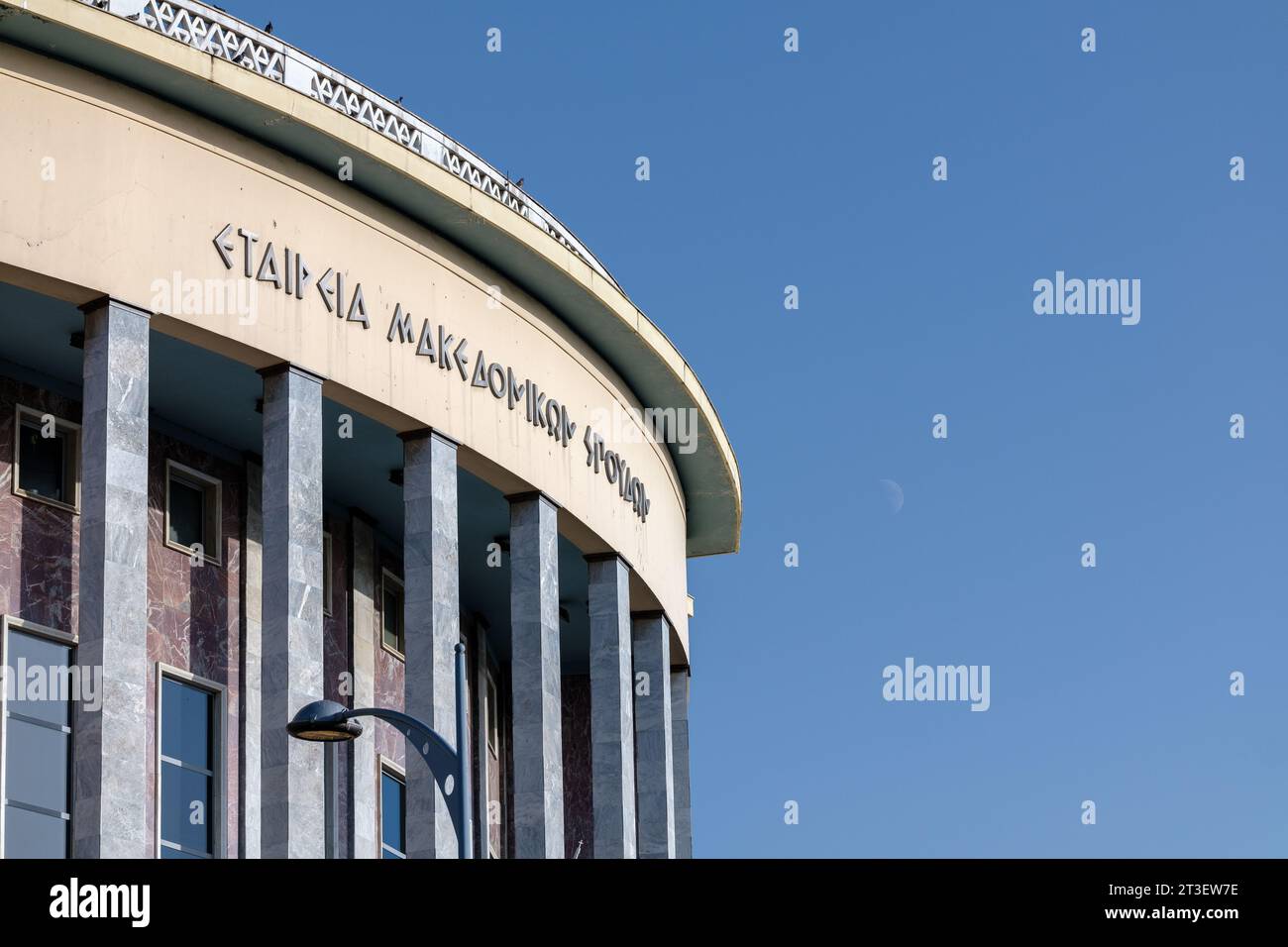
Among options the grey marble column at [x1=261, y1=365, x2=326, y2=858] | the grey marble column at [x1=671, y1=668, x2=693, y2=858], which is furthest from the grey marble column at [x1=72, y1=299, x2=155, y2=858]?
the grey marble column at [x1=671, y1=668, x2=693, y2=858]

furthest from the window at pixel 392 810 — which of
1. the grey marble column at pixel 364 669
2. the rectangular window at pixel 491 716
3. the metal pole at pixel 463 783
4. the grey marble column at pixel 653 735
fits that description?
the metal pole at pixel 463 783

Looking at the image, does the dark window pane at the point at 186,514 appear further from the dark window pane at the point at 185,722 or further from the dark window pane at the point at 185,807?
the dark window pane at the point at 185,807

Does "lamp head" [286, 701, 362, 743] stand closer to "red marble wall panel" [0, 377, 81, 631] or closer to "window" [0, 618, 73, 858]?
"window" [0, 618, 73, 858]

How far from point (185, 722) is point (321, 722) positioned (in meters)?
8.59

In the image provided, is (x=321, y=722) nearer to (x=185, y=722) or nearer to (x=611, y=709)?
(x=185, y=722)

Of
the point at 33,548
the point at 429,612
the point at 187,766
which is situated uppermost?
the point at 33,548

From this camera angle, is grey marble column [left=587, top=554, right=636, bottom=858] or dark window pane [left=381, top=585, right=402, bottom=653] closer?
dark window pane [left=381, top=585, right=402, bottom=653]

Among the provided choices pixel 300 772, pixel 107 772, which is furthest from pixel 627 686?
pixel 107 772

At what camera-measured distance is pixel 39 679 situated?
23.9 meters

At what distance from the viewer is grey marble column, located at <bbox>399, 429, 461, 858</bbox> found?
1016 inches

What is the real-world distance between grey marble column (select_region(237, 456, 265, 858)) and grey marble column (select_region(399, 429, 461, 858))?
174 cm

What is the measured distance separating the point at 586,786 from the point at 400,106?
12.9m

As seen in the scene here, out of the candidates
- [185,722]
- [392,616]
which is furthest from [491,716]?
[185,722]
